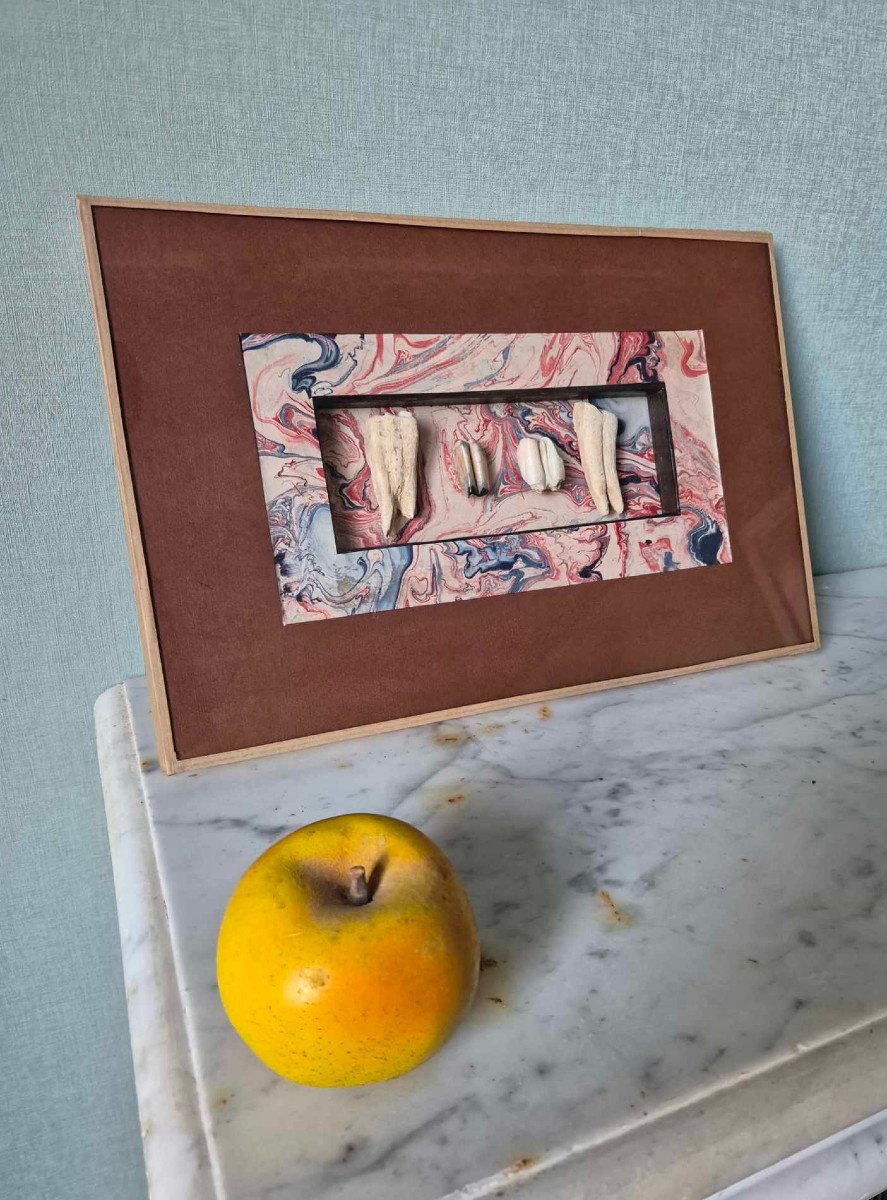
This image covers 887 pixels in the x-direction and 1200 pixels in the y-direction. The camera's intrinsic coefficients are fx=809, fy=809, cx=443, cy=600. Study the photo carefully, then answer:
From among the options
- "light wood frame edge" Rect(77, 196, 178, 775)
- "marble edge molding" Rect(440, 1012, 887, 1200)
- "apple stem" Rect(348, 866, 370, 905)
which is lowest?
"marble edge molding" Rect(440, 1012, 887, 1200)

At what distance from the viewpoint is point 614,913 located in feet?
1.48

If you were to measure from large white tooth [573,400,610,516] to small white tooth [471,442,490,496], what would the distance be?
0.35 feet

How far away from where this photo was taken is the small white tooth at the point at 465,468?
31.0 inches

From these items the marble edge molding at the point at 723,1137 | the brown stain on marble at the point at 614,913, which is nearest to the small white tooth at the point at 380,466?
the brown stain on marble at the point at 614,913

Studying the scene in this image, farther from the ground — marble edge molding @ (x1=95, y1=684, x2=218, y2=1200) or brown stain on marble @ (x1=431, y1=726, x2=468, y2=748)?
brown stain on marble @ (x1=431, y1=726, x2=468, y2=748)

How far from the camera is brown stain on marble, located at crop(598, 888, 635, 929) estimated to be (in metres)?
0.44

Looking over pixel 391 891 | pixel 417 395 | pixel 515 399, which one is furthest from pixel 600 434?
pixel 391 891

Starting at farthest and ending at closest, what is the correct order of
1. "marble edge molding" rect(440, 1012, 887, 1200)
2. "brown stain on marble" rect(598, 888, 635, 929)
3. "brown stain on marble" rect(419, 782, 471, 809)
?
"brown stain on marble" rect(419, 782, 471, 809) → "brown stain on marble" rect(598, 888, 635, 929) → "marble edge molding" rect(440, 1012, 887, 1200)

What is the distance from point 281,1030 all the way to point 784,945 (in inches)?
10.3

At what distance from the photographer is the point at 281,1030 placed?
318mm

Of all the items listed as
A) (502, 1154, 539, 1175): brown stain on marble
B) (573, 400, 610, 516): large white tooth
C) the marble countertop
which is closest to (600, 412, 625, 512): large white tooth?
(573, 400, 610, 516): large white tooth

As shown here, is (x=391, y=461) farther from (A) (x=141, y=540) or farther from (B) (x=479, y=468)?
(A) (x=141, y=540)

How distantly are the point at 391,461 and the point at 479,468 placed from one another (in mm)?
94

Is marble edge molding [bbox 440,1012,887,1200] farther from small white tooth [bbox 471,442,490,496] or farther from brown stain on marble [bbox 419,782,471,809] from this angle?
small white tooth [bbox 471,442,490,496]
